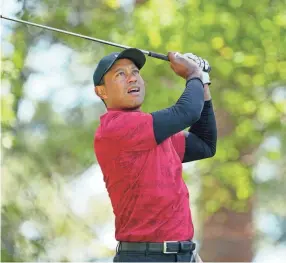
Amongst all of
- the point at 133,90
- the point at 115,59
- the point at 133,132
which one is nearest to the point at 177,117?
the point at 133,132

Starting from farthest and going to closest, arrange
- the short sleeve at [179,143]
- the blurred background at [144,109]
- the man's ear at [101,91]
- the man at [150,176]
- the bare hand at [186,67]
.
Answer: the blurred background at [144,109] < the short sleeve at [179,143] < the man's ear at [101,91] < the bare hand at [186,67] < the man at [150,176]

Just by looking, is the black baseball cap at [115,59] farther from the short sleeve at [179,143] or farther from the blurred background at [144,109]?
the blurred background at [144,109]

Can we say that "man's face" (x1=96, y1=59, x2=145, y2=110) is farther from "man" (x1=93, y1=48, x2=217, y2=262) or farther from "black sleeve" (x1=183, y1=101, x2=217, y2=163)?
"black sleeve" (x1=183, y1=101, x2=217, y2=163)

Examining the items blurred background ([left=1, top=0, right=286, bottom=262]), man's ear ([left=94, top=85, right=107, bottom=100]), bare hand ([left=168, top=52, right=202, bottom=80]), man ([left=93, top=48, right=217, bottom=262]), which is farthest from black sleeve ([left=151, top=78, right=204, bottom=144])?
blurred background ([left=1, top=0, right=286, bottom=262])

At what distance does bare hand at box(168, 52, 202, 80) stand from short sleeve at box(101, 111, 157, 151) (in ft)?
0.76

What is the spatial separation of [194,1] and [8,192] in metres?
2.65

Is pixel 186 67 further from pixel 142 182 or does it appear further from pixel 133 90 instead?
pixel 142 182

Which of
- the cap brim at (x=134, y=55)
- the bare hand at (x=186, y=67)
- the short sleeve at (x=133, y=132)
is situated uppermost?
the cap brim at (x=134, y=55)

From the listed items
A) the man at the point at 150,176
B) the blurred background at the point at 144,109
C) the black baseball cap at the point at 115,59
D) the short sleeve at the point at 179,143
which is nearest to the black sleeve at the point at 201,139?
the short sleeve at the point at 179,143

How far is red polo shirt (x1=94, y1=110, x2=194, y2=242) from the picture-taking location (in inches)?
108

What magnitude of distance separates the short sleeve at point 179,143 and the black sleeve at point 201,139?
17mm

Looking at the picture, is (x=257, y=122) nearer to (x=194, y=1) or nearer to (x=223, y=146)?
(x=223, y=146)

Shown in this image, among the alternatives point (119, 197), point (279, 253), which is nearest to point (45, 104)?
point (279, 253)

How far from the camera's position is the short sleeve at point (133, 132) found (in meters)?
2.76
